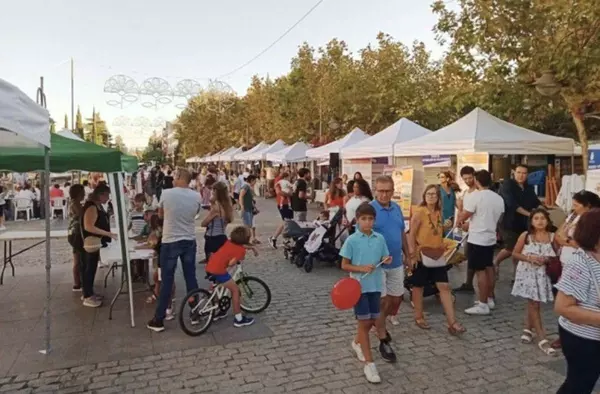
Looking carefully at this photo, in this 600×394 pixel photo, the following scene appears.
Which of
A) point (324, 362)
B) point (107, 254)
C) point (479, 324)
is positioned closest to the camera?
point (324, 362)

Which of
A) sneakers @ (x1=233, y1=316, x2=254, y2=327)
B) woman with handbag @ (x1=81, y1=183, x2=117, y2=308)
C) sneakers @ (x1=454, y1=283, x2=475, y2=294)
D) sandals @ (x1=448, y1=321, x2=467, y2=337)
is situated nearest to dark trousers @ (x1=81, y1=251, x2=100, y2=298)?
woman with handbag @ (x1=81, y1=183, x2=117, y2=308)

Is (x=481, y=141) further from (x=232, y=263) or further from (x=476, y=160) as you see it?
(x=232, y=263)

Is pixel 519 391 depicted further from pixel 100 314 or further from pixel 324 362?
pixel 100 314

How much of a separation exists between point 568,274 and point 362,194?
166 inches

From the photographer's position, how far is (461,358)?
14.0 feet

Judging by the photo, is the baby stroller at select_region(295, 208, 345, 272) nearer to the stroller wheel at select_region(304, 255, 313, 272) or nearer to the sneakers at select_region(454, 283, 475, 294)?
the stroller wheel at select_region(304, 255, 313, 272)

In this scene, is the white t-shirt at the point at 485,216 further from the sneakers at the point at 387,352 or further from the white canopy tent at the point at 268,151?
the white canopy tent at the point at 268,151

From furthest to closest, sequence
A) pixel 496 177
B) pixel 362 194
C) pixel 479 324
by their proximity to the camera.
→ pixel 496 177 → pixel 362 194 → pixel 479 324

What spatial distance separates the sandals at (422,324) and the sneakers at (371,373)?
4.49 feet

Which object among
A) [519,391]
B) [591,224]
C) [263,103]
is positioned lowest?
[519,391]

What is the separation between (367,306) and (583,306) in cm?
179

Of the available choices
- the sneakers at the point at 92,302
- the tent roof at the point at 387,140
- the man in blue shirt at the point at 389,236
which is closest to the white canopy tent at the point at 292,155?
the tent roof at the point at 387,140

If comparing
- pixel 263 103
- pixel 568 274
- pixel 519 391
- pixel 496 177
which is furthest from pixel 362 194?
pixel 263 103

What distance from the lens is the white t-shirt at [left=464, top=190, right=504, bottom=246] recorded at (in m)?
5.42
